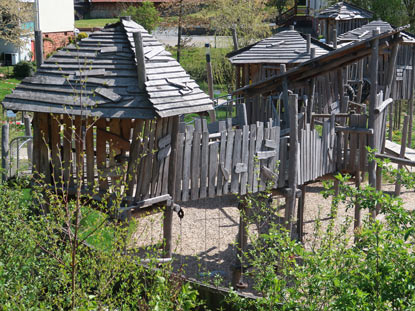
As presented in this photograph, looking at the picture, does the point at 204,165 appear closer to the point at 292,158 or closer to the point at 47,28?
the point at 292,158

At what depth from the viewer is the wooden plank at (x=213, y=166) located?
8.98m

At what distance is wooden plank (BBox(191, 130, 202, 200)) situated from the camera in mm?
8781

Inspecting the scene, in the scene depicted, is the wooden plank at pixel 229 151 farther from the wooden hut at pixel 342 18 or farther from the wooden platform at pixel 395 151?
the wooden hut at pixel 342 18

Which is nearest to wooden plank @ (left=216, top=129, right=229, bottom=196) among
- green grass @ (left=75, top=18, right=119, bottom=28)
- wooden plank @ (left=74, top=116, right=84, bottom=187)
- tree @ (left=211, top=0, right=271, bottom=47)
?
wooden plank @ (left=74, top=116, right=84, bottom=187)

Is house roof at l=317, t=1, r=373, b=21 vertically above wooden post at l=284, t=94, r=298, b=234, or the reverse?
house roof at l=317, t=1, r=373, b=21

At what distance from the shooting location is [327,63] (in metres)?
11.6

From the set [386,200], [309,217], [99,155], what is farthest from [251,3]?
[386,200]

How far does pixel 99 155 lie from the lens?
8.25 m

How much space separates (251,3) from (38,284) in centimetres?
2597

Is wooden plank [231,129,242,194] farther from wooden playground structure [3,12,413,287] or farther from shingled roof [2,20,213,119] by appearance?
shingled roof [2,20,213,119]

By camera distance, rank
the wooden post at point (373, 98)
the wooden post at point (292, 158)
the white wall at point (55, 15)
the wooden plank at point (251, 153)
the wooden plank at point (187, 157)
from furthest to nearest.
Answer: the white wall at point (55, 15) < the wooden post at point (373, 98) < the wooden post at point (292, 158) < the wooden plank at point (251, 153) < the wooden plank at point (187, 157)

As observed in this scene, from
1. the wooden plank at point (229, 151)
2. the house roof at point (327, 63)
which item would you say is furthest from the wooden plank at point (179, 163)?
the house roof at point (327, 63)

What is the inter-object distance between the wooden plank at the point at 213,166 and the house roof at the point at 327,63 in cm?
342

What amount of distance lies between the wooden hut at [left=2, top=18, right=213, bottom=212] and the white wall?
27358 millimetres
